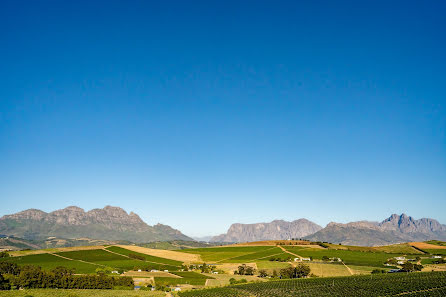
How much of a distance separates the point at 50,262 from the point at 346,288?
5889 inches

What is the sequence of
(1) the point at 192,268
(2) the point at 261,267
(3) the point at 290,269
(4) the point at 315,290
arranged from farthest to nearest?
(1) the point at 192,268, (2) the point at 261,267, (3) the point at 290,269, (4) the point at 315,290

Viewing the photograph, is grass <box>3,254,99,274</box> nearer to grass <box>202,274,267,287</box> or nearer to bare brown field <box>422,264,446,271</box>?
grass <box>202,274,267,287</box>

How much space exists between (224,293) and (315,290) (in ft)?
91.0

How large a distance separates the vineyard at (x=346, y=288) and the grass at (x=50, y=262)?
76.4 m

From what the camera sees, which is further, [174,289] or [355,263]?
[355,263]

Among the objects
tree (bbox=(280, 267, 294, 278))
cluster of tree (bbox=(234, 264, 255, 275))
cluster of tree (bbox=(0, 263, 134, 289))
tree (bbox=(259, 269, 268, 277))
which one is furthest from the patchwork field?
cluster of tree (bbox=(0, 263, 134, 289))

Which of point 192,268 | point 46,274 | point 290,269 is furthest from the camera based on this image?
point 192,268

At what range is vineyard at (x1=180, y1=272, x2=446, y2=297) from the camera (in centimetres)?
8419

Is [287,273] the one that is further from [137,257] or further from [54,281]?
[137,257]

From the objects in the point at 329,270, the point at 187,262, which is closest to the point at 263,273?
the point at 329,270

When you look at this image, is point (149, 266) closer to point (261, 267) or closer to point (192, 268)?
point (192, 268)

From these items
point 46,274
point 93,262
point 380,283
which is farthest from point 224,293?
point 93,262

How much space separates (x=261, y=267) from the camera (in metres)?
157

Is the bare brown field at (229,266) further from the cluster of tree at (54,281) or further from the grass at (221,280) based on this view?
the cluster of tree at (54,281)
